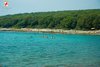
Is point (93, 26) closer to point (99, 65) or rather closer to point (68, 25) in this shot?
point (68, 25)

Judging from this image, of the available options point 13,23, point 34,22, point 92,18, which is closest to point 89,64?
point 92,18

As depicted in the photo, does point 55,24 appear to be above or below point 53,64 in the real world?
below

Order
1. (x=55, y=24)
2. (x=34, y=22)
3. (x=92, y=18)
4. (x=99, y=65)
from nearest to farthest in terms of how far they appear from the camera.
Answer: (x=99, y=65), (x=92, y=18), (x=55, y=24), (x=34, y=22)

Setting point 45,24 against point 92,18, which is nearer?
point 92,18

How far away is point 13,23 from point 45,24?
2872 centimetres

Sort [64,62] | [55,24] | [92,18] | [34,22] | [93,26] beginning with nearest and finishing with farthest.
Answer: [64,62], [93,26], [92,18], [55,24], [34,22]

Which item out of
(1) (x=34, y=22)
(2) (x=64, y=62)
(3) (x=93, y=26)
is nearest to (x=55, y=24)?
(1) (x=34, y=22)

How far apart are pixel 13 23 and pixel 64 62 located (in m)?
163

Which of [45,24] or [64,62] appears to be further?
[45,24]

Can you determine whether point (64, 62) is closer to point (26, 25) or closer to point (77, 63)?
point (77, 63)

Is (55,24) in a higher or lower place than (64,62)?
lower

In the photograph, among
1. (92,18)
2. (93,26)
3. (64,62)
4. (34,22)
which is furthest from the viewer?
(34,22)

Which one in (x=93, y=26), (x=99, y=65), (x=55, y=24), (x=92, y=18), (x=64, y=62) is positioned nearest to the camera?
(x=99, y=65)

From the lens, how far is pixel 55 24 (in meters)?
162
